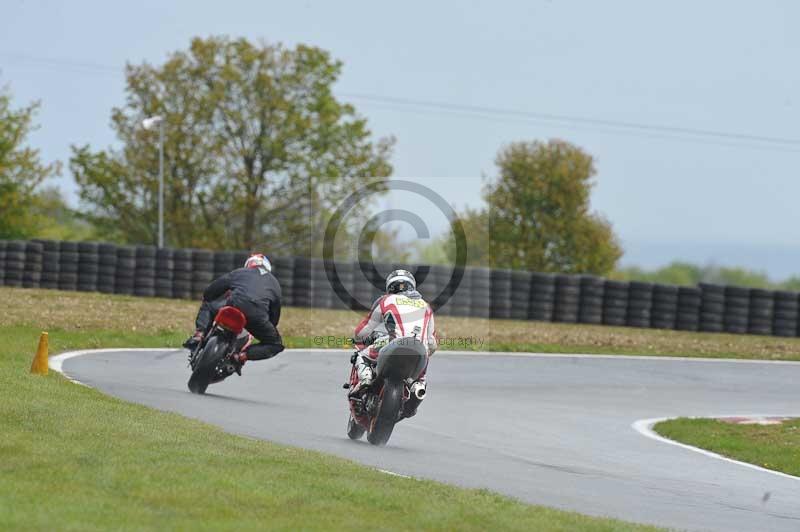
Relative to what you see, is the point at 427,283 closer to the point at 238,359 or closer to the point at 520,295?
the point at 520,295

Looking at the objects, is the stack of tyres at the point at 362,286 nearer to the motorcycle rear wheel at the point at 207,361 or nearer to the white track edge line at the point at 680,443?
the white track edge line at the point at 680,443

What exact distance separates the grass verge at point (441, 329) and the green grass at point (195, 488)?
45.1 ft

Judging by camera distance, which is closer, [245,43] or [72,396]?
A: [72,396]

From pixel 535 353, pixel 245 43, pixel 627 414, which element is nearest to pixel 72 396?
pixel 627 414

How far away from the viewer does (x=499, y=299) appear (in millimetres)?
33562

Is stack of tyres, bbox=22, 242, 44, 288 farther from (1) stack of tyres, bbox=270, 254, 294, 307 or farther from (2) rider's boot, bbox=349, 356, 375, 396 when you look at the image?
(2) rider's boot, bbox=349, 356, 375, 396

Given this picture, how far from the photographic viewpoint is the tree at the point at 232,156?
5719 centimetres

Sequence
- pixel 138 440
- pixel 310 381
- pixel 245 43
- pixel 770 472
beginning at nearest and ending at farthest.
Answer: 1. pixel 138 440
2. pixel 770 472
3. pixel 310 381
4. pixel 245 43

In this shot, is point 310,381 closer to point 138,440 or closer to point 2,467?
point 138,440

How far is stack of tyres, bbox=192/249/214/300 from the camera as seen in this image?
3338 cm

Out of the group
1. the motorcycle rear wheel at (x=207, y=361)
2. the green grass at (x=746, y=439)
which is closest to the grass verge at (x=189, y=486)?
the motorcycle rear wheel at (x=207, y=361)

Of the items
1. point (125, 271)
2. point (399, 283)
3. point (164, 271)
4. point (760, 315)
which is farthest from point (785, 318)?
point (399, 283)

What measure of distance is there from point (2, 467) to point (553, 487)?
4.12 m

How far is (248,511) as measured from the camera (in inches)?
296
